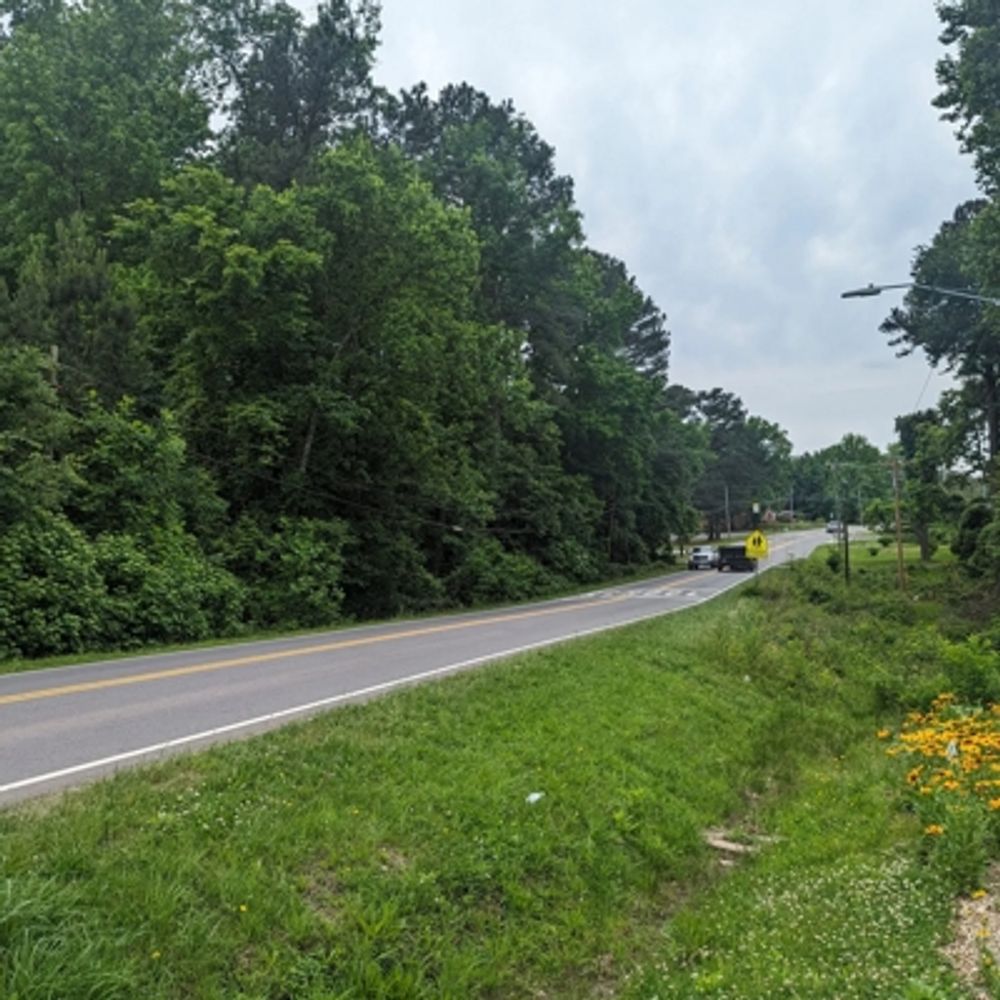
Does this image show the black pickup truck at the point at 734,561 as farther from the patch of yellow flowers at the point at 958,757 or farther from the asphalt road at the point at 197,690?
the patch of yellow flowers at the point at 958,757

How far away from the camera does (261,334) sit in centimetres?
2188

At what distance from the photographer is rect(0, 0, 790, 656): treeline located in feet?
54.2

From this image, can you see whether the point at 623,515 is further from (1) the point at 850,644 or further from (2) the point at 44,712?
(2) the point at 44,712

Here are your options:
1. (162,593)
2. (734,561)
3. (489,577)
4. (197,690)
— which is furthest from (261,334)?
(734,561)

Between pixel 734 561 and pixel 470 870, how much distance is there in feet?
157

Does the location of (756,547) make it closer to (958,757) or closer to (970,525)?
(970,525)

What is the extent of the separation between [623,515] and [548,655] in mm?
36106

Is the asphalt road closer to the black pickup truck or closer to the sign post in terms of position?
the sign post

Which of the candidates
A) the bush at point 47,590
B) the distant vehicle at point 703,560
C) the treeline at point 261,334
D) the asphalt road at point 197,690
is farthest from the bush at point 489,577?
the distant vehicle at point 703,560

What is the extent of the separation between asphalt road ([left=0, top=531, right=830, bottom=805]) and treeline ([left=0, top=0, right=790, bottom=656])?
320 centimetres

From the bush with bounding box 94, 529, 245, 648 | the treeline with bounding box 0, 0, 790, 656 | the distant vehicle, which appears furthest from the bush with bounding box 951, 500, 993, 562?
the bush with bounding box 94, 529, 245, 648

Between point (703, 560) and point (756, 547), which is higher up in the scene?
point (756, 547)

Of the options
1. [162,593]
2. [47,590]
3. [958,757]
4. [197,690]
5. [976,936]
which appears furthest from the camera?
[162,593]

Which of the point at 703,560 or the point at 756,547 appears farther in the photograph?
the point at 703,560
